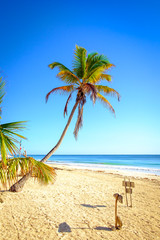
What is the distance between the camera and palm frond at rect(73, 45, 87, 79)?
25.9 ft

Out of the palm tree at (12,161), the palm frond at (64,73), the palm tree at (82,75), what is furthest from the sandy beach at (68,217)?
the palm frond at (64,73)

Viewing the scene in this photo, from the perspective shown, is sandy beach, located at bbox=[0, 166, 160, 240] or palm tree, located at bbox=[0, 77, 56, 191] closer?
palm tree, located at bbox=[0, 77, 56, 191]

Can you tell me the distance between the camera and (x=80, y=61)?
7957 mm

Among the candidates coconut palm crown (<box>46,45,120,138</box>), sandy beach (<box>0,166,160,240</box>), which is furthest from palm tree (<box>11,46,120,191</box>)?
sandy beach (<box>0,166,160,240</box>)

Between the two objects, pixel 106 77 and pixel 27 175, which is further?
pixel 106 77

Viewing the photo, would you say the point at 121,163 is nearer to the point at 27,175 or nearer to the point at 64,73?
the point at 64,73

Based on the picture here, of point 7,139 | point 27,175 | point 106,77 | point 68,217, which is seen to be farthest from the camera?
point 106,77

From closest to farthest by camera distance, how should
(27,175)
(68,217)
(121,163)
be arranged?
1. (68,217)
2. (27,175)
3. (121,163)

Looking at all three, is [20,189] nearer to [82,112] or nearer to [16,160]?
[16,160]

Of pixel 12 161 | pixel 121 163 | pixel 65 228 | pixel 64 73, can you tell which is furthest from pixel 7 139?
pixel 121 163

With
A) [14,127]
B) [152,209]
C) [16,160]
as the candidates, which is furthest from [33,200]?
[152,209]

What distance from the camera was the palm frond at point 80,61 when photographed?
311 inches

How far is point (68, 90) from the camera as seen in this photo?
823 centimetres

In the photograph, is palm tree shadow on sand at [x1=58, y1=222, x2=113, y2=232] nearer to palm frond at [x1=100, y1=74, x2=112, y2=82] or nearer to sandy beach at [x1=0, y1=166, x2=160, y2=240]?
sandy beach at [x1=0, y1=166, x2=160, y2=240]
